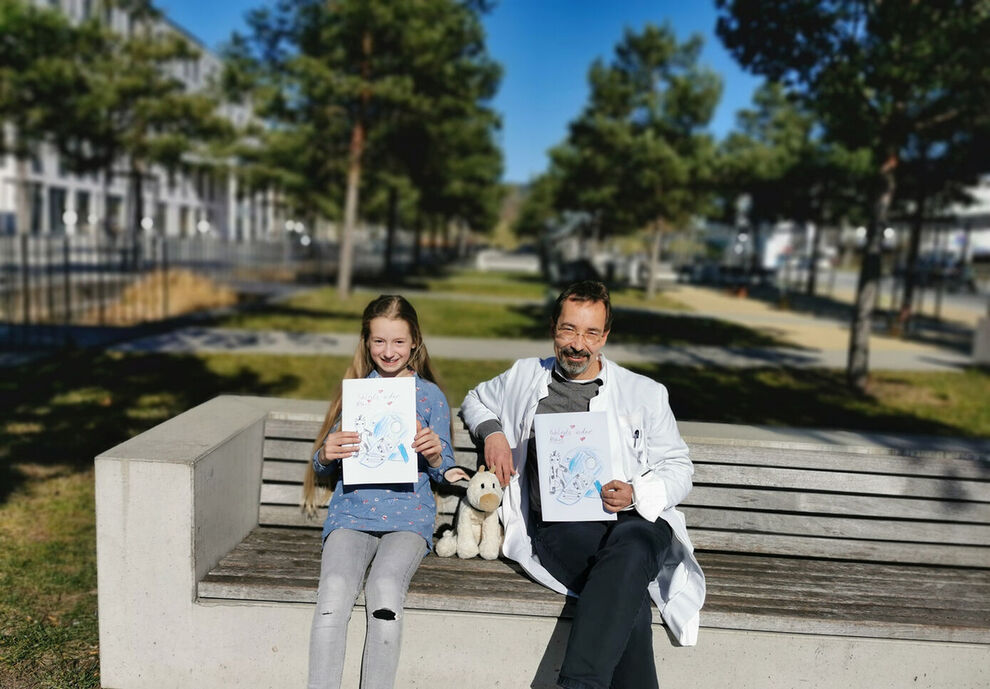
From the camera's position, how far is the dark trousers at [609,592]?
2.78m

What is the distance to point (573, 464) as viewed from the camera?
323 centimetres

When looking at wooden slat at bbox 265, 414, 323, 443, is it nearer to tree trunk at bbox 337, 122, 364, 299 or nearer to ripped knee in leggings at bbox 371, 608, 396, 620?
ripped knee in leggings at bbox 371, 608, 396, 620

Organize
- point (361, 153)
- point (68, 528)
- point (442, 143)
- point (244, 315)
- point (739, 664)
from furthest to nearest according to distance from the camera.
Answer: point (442, 143), point (361, 153), point (244, 315), point (68, 528), point (739, 664)

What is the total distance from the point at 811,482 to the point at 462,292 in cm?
2290

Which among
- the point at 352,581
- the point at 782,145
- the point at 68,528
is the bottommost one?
the point at 68,528

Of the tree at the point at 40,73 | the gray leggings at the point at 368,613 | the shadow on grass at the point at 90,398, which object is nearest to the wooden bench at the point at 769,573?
the gray leggings at the point at 368,613

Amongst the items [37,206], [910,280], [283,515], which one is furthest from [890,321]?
[37,206]

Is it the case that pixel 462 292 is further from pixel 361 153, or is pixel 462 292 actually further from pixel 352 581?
pixel 352 581

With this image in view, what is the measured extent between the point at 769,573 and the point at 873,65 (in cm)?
770

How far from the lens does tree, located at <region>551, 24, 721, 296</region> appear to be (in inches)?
959

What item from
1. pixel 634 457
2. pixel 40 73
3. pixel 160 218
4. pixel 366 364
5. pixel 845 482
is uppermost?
pixel 40 73

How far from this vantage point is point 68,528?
4.96 m

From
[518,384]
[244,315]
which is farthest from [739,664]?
[244,315]

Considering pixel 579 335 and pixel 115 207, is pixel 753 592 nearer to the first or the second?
pixel 579 335
